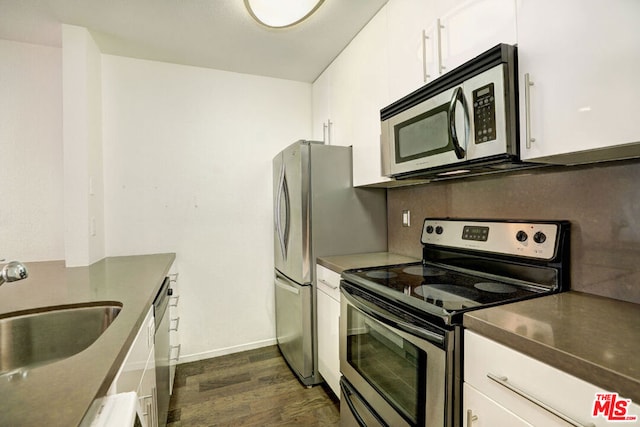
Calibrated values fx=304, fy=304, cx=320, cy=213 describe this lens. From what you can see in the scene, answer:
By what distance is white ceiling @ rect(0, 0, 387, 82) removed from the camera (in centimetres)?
180

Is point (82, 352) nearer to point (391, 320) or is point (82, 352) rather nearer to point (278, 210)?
point (391, 320)

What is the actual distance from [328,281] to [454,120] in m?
1.17

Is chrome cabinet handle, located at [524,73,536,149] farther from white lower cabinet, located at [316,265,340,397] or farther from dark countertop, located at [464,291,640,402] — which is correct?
white lower cabinet, located at [316,265,340,397]

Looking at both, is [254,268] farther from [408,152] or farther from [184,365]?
[408,152]

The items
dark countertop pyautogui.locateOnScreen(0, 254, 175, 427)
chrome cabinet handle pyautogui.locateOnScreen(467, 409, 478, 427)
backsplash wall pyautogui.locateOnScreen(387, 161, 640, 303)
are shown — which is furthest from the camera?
backsplash wall pyautogui.locateOnScreen(387, 161, 640, 303)

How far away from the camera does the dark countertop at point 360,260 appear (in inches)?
70.9

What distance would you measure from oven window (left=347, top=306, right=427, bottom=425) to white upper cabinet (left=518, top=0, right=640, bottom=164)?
2.69ft

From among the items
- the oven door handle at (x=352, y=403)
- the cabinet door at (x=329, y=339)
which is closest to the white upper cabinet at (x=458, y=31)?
the cabinet door at (x=329, y=339)

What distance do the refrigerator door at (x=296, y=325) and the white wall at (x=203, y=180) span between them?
36cm

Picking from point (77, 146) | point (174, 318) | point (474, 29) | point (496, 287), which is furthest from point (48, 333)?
point (474, 29)

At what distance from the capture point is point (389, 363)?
126cm

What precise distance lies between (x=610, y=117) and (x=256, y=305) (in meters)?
2.63

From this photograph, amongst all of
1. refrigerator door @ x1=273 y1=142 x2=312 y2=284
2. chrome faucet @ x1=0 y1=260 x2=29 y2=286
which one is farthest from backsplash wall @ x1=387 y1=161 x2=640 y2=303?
chrome faucet @ x1=0 y1=260 x2=29 y2=286

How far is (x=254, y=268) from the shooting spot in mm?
2775
